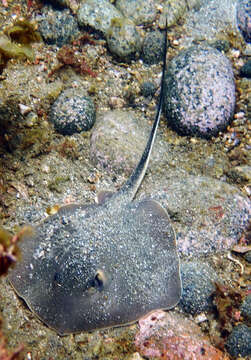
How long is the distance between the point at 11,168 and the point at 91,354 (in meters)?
3.18

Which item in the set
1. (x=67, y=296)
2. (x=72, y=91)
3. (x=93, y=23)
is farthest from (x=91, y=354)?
(x=93, y=23)

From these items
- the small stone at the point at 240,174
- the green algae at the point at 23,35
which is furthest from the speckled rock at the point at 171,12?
the small stone at the point at 240,174

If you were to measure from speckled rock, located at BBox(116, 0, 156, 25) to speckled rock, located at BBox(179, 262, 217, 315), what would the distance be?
6004mm

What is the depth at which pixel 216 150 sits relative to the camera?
226 inches

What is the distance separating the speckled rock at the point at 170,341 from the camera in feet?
10.8

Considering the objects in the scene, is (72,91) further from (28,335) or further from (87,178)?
(28,335)

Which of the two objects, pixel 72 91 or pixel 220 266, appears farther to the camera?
pixel 72 91

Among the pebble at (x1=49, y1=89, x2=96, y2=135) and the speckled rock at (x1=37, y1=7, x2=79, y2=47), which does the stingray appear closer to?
the pebble at (x1=49, y1=89, x2=96, y2=135)

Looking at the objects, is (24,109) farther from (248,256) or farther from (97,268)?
(248,256)

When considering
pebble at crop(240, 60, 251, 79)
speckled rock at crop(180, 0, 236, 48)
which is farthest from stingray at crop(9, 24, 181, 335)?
speckled rock at crop(180, 0, 236, 48)

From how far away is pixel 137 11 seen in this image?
23.1ft

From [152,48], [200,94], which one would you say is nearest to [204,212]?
[200,94]

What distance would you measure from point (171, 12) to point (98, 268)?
21.8ft

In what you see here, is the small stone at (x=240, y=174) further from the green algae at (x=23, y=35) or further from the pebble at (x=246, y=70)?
the green algae at (x=23, y=35)
